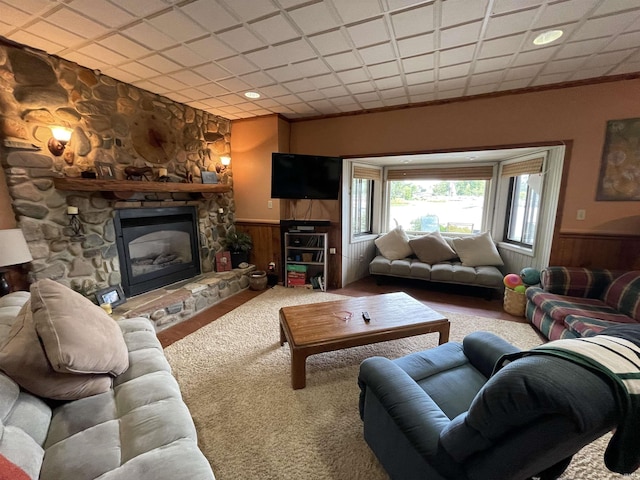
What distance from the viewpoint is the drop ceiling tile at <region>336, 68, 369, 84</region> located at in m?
2.51

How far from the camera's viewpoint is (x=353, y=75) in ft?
8.53

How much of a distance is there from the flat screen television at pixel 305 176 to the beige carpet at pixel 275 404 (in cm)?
183

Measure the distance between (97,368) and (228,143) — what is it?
3616 millimetres

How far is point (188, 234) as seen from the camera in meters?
3.60

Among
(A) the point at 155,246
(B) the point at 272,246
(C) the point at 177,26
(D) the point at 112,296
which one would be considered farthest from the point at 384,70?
(D) the point at 112,296

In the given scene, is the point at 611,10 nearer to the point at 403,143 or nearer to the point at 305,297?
the point at 403,143

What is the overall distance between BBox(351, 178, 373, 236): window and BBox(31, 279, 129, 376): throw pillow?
135 inches

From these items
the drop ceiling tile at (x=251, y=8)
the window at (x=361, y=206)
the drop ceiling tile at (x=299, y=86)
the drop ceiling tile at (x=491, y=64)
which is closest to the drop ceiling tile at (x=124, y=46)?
the drop ceiling tile at (x=251, y=8)

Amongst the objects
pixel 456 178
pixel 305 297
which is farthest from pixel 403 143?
pixel 305 297

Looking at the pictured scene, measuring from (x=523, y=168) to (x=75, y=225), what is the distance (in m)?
5.36

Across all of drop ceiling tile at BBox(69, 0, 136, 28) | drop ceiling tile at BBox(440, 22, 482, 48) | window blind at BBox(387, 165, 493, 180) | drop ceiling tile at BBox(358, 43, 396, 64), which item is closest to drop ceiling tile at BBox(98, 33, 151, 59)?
drop ceiling tile at BBox(69, 0, 136, 28)

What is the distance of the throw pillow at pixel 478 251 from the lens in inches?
153

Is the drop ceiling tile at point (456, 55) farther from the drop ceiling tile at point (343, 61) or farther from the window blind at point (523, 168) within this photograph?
the window blind at point (523, 168)

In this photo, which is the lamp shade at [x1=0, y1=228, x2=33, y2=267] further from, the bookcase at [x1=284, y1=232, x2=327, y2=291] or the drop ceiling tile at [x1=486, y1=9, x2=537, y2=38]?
the drop ceiling tile at [x1=486, y1=9, x2=537, y2=38]
